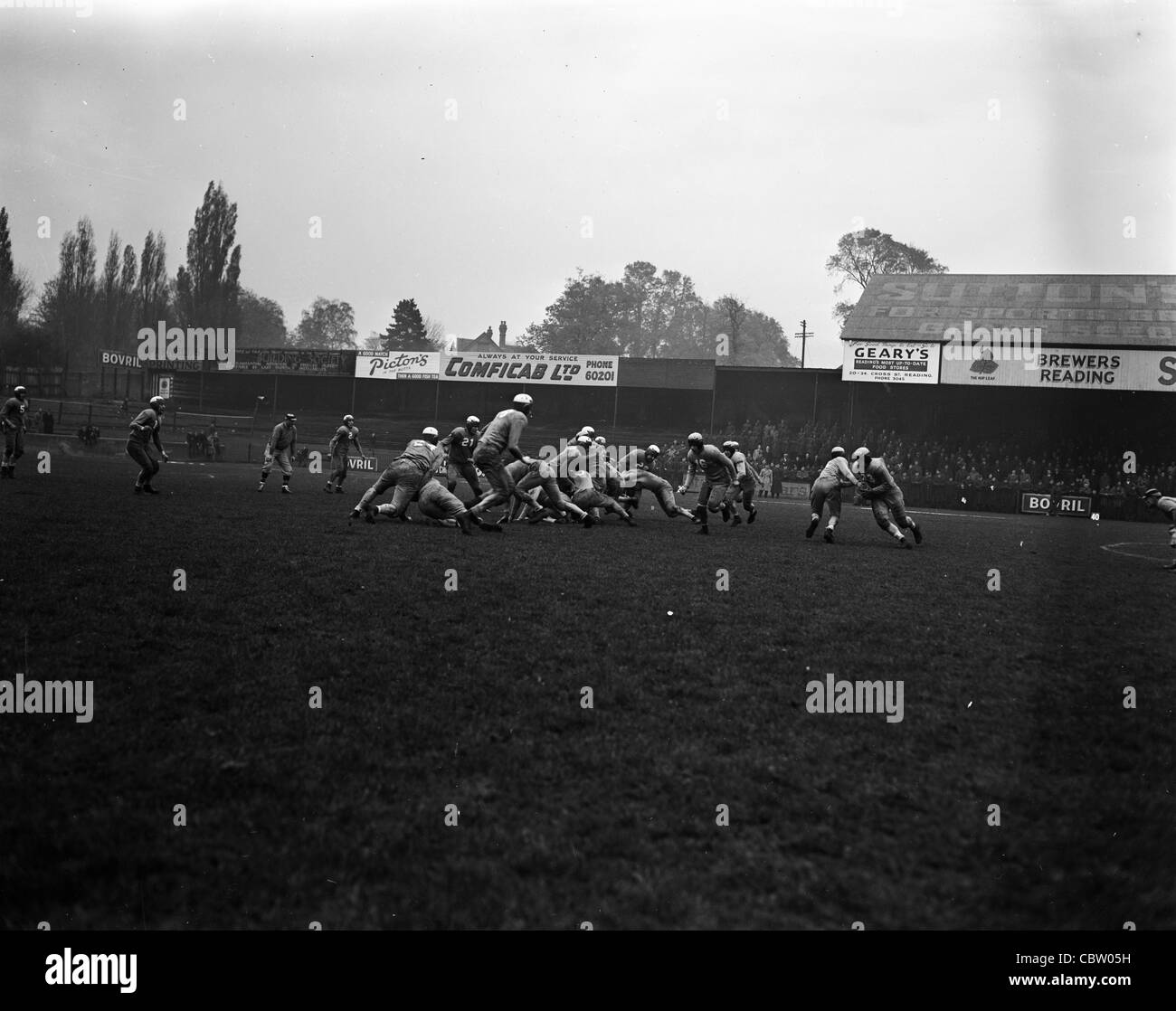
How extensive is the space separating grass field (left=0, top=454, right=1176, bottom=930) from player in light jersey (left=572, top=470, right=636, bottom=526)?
22.3ft

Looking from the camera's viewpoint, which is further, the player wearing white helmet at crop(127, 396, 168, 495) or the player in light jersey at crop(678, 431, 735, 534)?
the player in light jersey at crop(678, 431, 735, 534)

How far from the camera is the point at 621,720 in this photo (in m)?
4.43

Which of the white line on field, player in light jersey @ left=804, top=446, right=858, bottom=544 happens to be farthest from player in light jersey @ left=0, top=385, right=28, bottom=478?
the white line on field

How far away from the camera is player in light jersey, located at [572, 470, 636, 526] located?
15.4 metres

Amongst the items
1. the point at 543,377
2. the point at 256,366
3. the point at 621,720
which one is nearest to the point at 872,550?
the point at 621,720

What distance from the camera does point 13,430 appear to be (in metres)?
18.5

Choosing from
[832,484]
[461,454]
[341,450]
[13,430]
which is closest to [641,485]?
[832,484]

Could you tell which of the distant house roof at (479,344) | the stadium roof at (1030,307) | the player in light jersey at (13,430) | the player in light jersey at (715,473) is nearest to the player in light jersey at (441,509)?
the player in light jersey at (715,473)

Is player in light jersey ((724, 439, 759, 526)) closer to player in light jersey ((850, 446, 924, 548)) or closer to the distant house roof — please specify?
player in light jersey ((850, 446, 924, 548))

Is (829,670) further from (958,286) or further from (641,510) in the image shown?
(958,286)

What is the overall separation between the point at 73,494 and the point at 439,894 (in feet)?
46.9

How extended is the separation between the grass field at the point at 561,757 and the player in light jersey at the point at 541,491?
20.7ft

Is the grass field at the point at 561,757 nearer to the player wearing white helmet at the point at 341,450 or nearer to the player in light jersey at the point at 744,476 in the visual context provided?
the player in light jersey at the point at 744,476

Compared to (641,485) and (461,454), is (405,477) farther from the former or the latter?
(641,485)
